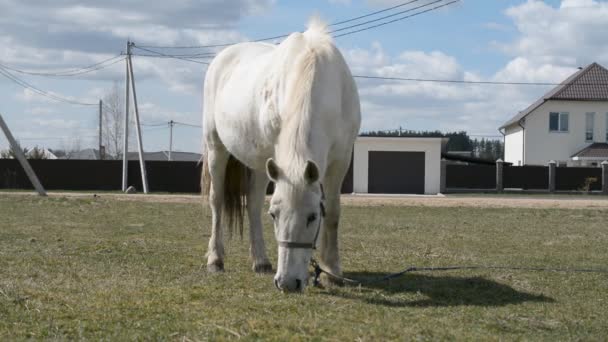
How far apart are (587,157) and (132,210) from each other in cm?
3355

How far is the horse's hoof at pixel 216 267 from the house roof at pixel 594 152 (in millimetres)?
40819

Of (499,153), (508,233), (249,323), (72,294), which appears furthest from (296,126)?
(499,153)

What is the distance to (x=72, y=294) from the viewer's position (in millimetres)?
6152

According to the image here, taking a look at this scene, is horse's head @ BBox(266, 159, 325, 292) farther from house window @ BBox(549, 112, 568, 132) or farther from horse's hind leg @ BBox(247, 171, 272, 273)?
house window @ BBox(549, 112, 568, 132)

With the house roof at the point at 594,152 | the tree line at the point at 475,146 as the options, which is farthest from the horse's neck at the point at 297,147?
the tree line at the point at 475,146

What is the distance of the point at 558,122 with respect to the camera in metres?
46.8

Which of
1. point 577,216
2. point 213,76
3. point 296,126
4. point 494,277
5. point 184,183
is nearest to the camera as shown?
point 296,126

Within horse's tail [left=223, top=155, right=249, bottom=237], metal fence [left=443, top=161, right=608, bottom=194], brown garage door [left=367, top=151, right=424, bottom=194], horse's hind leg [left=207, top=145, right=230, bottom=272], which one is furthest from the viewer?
metal fence [left=443, top=161, right=608, bottom=194]

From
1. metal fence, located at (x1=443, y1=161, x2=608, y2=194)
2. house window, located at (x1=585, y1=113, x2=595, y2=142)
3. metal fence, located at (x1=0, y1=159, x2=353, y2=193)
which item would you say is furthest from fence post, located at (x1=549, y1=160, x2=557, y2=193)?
metal fence, located at (x1=0, y1=159, x2=353, y2=193)

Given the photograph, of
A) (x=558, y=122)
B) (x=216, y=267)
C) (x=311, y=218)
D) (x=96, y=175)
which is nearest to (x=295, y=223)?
(x=311, y=218)

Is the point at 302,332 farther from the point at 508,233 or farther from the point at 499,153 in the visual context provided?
the point at 499,153

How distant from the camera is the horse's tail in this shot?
8633 millimetres

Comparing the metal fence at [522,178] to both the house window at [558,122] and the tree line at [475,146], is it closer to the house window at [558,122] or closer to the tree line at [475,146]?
the house window at [558,122]

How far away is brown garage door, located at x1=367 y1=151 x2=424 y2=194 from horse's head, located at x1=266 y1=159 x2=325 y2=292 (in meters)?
31.2
